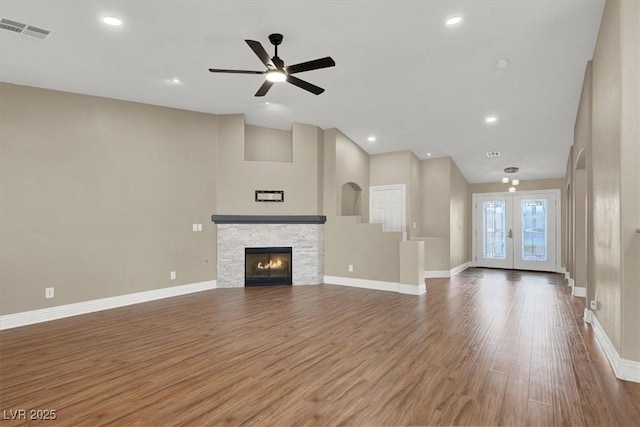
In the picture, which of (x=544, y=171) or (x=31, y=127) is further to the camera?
(x=544, y=171)

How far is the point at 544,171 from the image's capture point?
8.80 metres

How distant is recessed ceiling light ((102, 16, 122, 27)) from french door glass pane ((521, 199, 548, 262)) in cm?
1047

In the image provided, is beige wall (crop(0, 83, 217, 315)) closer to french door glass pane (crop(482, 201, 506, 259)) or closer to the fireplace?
the fireplace

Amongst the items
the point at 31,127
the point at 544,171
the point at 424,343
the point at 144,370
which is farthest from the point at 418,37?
the point at 544,171

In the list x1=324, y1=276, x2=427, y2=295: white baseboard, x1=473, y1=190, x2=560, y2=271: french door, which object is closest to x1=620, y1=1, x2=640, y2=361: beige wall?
x1=324, y1=276, x2=427, y2=295: white baseboard

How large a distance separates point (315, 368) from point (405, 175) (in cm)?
584

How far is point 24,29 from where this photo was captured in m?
3.37

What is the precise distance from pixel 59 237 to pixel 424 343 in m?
5.04

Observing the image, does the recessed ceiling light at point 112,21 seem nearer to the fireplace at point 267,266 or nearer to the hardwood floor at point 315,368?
the hardwood floor at point 315,368

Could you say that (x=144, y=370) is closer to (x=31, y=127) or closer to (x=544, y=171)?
(x=31, y=127)

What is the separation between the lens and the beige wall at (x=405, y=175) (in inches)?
310

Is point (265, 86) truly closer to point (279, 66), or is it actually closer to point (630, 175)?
point (279, 66)

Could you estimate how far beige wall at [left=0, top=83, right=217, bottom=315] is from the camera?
4.28 metres

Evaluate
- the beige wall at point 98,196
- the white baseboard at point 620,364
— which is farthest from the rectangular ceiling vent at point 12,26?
the white baseboard at point 620,364
